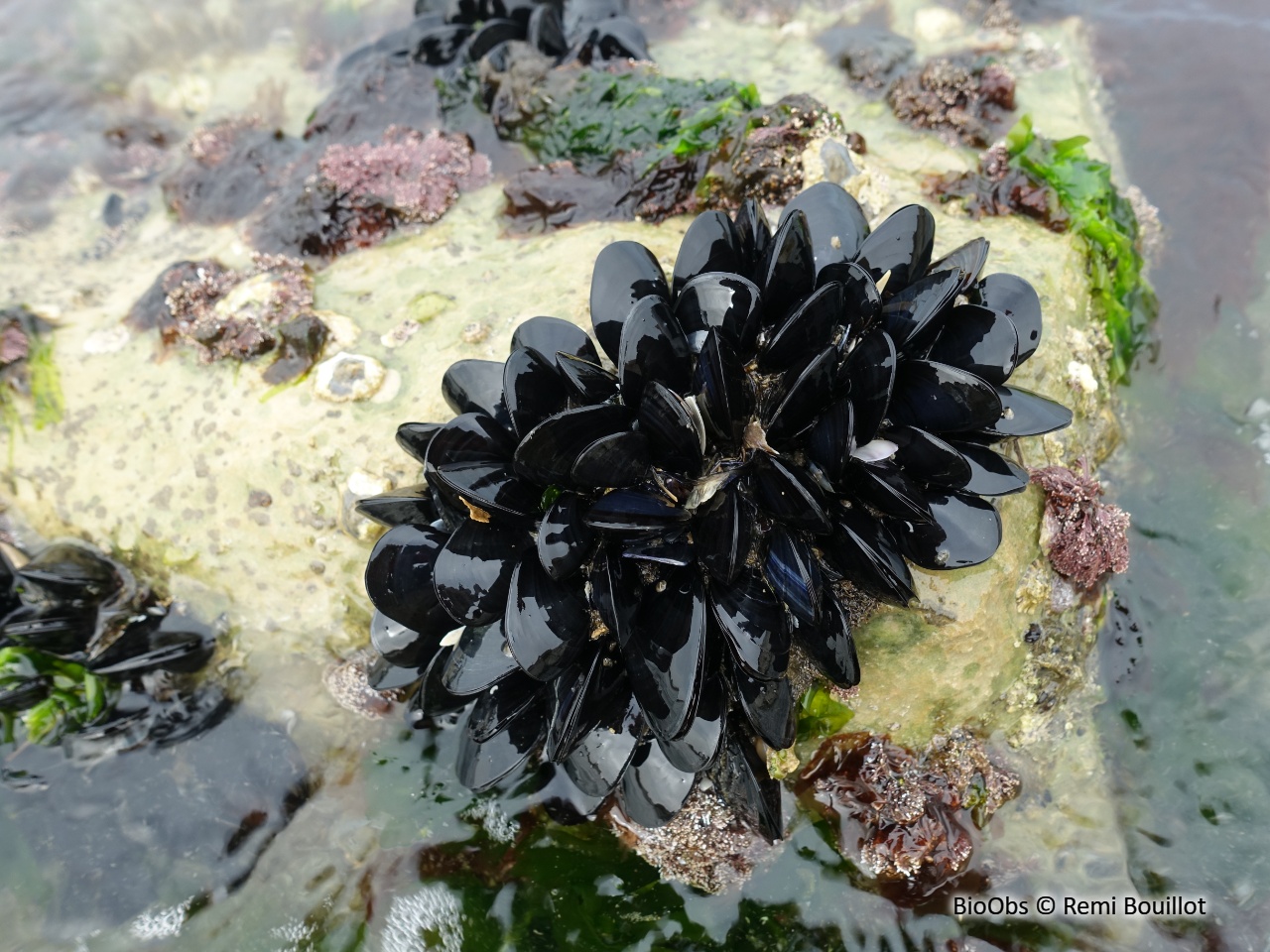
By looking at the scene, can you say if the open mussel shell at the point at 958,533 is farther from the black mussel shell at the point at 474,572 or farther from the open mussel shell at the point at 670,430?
the black mussel shell at the point at 474,572

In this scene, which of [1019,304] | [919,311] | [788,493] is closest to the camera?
[788,493]

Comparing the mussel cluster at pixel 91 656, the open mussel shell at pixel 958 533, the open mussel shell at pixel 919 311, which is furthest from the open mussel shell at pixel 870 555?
the mussel cluster at pixel 91 656

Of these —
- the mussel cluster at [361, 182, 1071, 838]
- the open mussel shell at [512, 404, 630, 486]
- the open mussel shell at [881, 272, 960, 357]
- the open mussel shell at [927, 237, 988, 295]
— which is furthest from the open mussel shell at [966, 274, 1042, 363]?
the open mussel shell at [512, 404, 630, 486]

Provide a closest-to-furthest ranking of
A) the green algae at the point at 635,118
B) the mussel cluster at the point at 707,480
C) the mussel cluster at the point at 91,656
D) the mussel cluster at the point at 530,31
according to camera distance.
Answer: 1. the mussel cluster at the point at 707,480
2. the mussel cluster at the point at 91,656
3. the green algae at the point at 635,118
4. the mussel cluster at the point at 530,31


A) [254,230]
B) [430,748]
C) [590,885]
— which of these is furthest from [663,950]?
[254,230]

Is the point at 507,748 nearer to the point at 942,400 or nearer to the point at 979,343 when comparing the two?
the point at 942,400

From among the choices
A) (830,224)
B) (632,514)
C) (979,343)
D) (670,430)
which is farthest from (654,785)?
(830,224)
